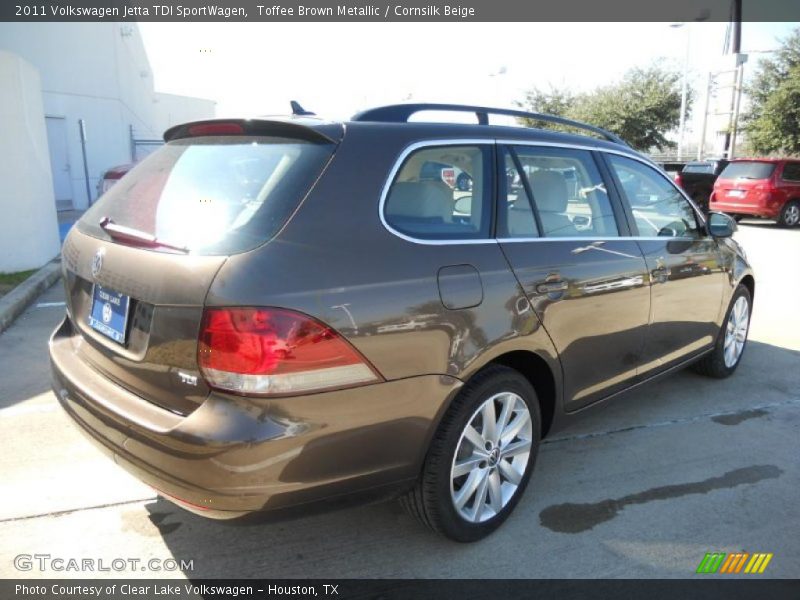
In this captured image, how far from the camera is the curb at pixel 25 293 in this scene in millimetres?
5930

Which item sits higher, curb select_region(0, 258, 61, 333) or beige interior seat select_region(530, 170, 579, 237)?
beige interior seat select_region(530, 170, 579, 237)

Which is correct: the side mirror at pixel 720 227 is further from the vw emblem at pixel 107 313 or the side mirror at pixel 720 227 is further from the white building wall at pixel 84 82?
the white building wall at pixel 84 82

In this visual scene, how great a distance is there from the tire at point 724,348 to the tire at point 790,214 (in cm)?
1264

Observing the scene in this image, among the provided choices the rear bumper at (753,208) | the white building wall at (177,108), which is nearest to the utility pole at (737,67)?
the rear bumper at (753,208)

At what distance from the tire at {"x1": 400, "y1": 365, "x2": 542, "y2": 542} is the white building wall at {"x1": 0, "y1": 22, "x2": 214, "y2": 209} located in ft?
53.8

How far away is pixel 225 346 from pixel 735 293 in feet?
13.5

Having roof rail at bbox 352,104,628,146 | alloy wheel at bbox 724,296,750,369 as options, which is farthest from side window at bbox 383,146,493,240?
alloy wheel at bbox 724,296,750,369

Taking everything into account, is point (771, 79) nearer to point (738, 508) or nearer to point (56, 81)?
point (56, 81)

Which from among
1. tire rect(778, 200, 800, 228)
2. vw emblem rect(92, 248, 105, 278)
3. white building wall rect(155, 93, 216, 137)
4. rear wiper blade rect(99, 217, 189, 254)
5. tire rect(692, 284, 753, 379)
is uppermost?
white building wall rect(155, 93, 216, 137)

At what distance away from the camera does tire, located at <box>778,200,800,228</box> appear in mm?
15516

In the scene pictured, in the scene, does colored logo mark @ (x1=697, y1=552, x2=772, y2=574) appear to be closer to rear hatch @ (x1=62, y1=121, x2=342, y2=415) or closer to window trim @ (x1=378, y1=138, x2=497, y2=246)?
window trim @ (x1=378, y1=138, x2=497, y2=246)

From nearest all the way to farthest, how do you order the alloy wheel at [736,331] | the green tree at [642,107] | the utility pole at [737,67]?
1. the alloy wheel at [736,331]
2. the utility pole at [737,67]
3. the green tree at [642,107]

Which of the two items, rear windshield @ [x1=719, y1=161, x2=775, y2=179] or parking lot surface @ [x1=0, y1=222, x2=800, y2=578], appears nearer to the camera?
parking lot surface @ [x1=0, y1=222, x2=800, y2=578]

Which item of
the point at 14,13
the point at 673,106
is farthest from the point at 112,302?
the point at 673,106
